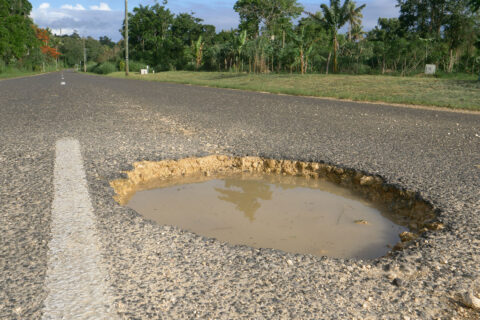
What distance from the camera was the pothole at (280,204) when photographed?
7.80 feet

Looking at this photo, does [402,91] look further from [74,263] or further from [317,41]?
[317,41]

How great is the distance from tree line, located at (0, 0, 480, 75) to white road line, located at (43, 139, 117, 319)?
1191 centimetres

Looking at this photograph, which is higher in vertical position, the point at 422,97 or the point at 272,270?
the point at 422,97

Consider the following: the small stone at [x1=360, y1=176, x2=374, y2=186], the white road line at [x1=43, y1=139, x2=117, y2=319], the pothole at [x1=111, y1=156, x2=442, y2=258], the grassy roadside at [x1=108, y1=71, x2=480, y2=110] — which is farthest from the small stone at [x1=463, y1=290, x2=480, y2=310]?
the grassy roadside at [x1=108, y1=71, x2=480, y2=110]

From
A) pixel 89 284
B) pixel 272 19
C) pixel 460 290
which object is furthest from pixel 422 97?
pixel 272 19

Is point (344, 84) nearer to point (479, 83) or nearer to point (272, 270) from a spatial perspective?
point (479, 83)

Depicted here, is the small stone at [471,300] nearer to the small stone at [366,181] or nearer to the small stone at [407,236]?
the small stone at [407,236]

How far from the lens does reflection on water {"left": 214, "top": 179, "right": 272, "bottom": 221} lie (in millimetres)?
2942

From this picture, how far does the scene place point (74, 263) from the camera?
169 centimetres

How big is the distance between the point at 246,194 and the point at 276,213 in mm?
476

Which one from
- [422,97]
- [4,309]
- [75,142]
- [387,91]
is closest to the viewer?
[4,309]

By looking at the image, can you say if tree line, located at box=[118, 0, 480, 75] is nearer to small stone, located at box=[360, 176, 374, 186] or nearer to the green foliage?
small stone, located at box=[360, 176, 374, 186]

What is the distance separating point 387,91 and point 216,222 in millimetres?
12948

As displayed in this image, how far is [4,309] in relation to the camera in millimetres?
1377
